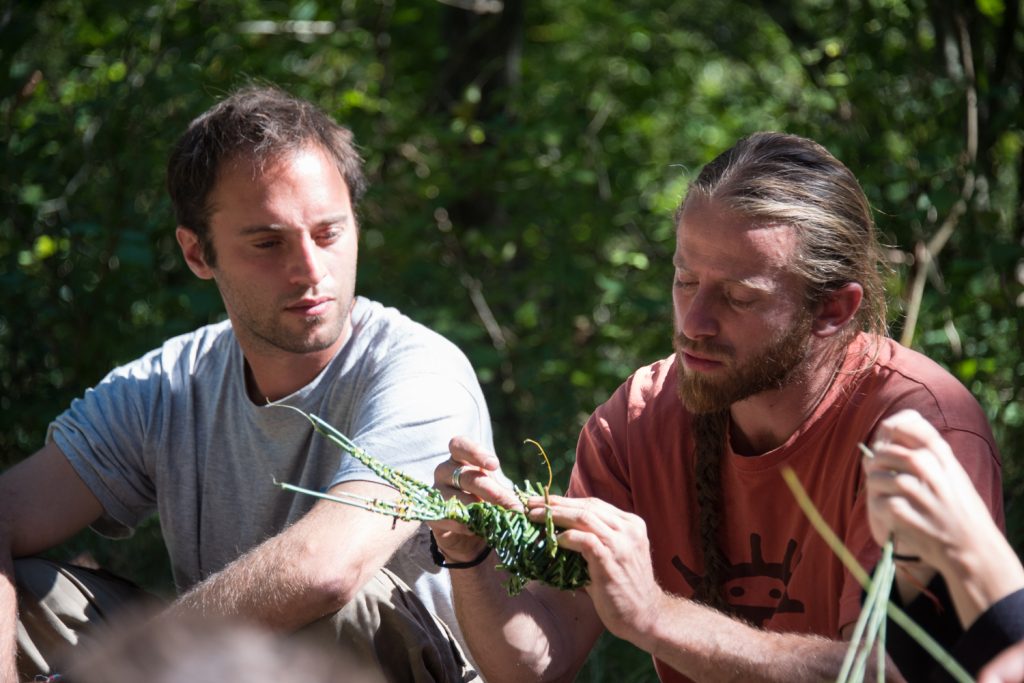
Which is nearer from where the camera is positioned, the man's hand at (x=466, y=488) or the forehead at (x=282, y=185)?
the man's hand at (x=466, y=488)

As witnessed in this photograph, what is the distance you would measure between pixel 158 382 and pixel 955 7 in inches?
139

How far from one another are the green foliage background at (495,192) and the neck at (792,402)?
188 centimetres

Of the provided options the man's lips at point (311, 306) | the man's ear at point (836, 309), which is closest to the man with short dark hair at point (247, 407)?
the man's lips at point (311, 306)

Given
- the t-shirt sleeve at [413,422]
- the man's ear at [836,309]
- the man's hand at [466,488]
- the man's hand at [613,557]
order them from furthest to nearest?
the t-shirt sleeve at [413,422], the man's ear at [836,309], the man's hand at [466,488], the man's hand at [613,557]

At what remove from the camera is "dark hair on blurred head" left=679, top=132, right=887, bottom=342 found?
2.52m

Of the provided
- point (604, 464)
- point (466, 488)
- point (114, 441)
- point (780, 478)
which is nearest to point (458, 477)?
point (466, 488)

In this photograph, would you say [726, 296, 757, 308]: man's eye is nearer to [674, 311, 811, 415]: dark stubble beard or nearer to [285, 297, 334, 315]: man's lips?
[674, 311, 811, 415]: dark stubble beard

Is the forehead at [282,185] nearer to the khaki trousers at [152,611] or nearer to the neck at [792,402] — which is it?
the khaki trousers at [152,611]

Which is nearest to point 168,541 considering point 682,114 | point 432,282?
point 432,282

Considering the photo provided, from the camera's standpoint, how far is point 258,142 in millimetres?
3285

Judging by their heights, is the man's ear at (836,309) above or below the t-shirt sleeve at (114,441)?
above

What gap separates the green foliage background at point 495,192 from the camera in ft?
15.3

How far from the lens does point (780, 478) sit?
2516mm

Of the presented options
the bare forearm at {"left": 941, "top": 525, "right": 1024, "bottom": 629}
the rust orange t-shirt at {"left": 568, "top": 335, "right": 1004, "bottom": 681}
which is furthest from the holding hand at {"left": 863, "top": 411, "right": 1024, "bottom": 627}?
the rust orange t-shirt at {"left": 568, "top": 335, "right": 1004, "bottom": 681}
